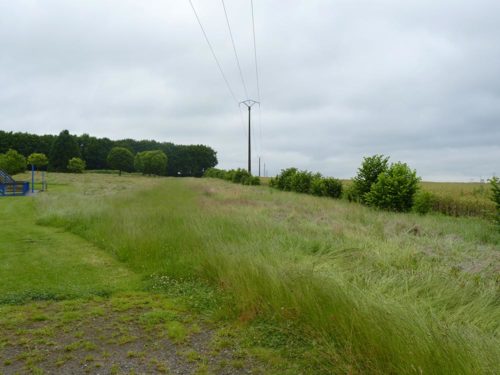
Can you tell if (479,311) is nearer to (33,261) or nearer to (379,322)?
(379,322)

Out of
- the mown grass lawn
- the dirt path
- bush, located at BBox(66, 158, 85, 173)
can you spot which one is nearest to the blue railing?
the mown grass lawn

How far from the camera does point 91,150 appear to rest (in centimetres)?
8606

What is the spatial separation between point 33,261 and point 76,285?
200 cm

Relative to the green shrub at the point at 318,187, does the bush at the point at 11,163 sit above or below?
above

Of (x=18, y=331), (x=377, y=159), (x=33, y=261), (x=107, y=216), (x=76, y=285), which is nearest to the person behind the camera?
(x=18, y=331)

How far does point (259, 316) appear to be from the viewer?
12.8 ft

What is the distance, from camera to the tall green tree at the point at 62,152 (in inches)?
2660

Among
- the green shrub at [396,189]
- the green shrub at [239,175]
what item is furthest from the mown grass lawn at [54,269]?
the green shrub at [239,175]

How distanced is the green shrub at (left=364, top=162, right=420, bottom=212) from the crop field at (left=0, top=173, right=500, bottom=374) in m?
6.20

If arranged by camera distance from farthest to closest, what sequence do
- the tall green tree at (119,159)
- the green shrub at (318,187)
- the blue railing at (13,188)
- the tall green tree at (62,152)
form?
the tall green tree at (119,159)
the tall green tree at (62,152)
the green shrub at (318,187)
the blue railing at (13,188)

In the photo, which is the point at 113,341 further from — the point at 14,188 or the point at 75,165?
the point at 75,165

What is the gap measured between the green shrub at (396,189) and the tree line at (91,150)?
2740 inches

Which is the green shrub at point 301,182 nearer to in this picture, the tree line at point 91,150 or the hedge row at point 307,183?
the hedge row at point 307,183

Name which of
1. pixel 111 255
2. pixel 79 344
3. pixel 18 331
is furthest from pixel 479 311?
pixel 111 255
